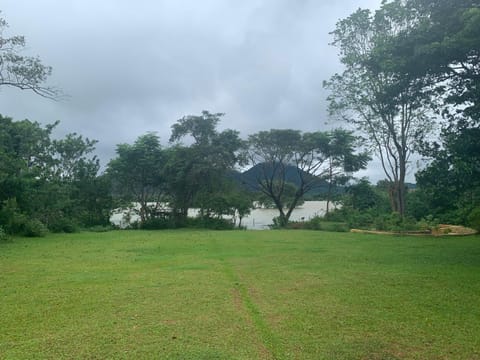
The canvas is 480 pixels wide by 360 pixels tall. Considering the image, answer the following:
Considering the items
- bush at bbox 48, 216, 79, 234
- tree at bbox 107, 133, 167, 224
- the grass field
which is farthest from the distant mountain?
the grass field

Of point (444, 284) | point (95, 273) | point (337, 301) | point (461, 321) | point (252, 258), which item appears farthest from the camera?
point (252, 258)

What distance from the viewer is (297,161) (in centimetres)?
2194

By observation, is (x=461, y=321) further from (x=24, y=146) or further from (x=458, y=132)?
(x=24, y=146)

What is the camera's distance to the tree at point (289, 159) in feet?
69.1

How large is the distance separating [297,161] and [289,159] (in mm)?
462

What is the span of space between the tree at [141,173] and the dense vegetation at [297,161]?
0.05 metres

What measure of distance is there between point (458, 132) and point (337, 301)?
16.0 feet

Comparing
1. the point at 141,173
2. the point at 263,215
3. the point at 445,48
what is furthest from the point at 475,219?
the point at 141,173

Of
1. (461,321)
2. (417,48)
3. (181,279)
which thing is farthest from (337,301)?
(417,48)

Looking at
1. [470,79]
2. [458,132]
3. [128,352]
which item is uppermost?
[470,79]

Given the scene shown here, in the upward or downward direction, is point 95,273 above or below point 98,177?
below

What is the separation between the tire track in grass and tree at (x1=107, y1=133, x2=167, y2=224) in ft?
47.1

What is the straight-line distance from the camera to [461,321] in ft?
12.6

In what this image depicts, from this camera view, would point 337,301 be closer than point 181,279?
Yes
